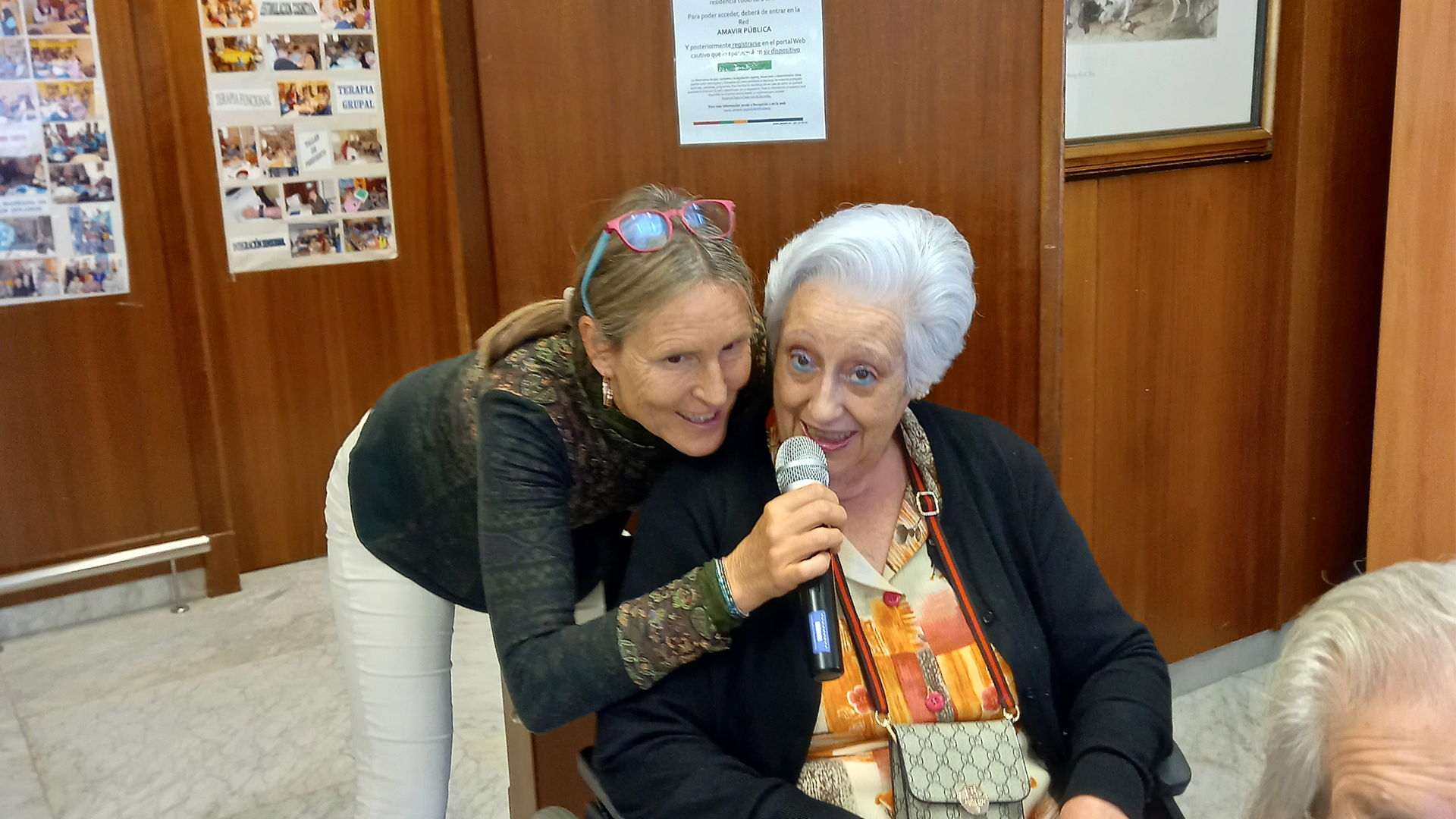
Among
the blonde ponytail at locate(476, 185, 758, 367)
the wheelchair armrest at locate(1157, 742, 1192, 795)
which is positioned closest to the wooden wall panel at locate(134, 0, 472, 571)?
the blonde ponytail at locate(476, 185, 758, 367)

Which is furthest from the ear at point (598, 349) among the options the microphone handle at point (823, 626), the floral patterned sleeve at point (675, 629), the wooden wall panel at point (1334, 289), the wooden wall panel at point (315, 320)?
the wooden wall panel at point (315, 320)

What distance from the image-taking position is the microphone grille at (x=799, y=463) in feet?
4.46

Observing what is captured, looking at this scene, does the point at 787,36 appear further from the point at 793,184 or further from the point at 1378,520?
the point at 1378,520

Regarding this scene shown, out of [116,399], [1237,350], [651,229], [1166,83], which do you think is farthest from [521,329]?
[116,399]

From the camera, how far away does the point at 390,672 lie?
1832mm

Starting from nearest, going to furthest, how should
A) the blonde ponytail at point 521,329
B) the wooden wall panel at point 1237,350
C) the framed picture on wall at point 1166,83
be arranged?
the blonde ponytail at point 521,329
the framed picture on wall at point 1166,83
the wooden wall panel at point 1237,350

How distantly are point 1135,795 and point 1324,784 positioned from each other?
0.43 meters

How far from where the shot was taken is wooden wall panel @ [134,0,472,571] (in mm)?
3836

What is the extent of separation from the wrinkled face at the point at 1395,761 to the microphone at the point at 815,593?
47 cm

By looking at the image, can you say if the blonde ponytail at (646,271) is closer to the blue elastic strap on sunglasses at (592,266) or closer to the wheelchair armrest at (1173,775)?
the blue elastic strap on sunglasses at (592,266)

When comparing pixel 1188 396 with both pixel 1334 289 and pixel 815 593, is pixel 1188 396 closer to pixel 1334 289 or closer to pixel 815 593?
pixel 1334 289

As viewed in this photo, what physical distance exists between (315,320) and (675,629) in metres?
3.11

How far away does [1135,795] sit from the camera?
1404 mm

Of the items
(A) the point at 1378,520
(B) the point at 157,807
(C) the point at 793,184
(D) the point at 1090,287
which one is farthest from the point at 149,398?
(A) the point at 1378,520
